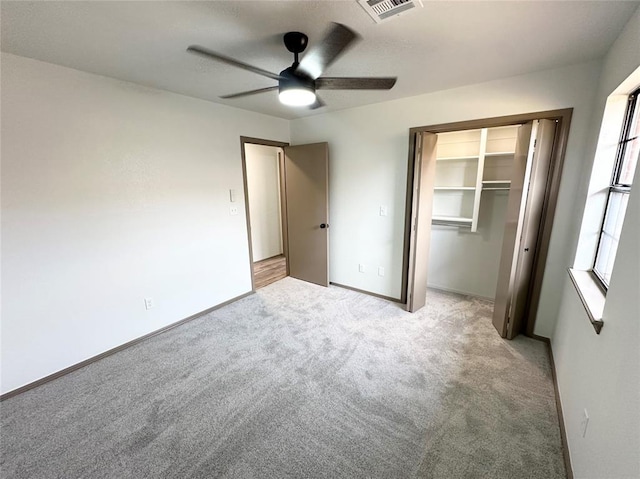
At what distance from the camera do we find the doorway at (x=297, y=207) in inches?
137

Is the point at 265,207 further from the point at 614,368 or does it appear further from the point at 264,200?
the point at 614,368

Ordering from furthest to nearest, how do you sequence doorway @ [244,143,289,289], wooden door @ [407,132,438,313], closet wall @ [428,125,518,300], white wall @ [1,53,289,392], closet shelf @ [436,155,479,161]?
doorway @ [244,143,289,289] < closet shelf @ [436,155,479,161] < closet wall @ [428,125,518,300] < wooden door @ [407,132,438,313] < white wall @ [1,53,289,392]

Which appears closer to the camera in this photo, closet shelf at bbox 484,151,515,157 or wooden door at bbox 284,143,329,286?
A: closet shelf at bbox 484,151,515,157

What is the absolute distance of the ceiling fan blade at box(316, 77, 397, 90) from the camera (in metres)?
1.54

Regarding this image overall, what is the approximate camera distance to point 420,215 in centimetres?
Answer: 279

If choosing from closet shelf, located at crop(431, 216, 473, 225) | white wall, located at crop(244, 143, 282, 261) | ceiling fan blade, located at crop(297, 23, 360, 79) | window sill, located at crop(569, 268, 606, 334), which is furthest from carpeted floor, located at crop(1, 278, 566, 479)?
white wall, located at crop(244, 143, 282, 261)

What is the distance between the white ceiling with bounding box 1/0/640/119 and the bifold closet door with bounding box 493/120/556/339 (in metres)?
0.60

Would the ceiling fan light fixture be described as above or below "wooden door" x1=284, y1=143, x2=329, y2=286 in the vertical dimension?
above

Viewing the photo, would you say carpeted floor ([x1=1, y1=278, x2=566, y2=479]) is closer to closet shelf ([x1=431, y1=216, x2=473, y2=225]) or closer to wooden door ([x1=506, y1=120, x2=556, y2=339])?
wooden door ([x1=506, y1=120, x2=556, y2=339])

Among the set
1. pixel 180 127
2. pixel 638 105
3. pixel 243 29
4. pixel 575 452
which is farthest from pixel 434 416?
pixel 180 127

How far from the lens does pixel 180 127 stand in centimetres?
264

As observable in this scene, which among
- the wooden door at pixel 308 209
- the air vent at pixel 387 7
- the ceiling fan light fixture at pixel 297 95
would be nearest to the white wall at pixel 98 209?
the wooden door at pixel 308 209

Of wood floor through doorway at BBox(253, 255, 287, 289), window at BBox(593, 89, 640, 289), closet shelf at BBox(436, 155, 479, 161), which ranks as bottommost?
wood floor through doorway at BBox(253, 255, 287, 289)

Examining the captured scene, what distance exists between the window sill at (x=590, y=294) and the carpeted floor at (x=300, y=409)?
0.77 meters
